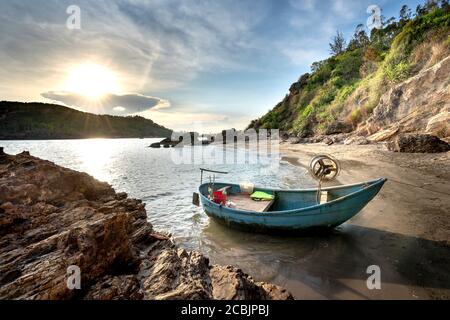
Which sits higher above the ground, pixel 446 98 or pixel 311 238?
pixel 446 98

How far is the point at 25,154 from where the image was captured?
7.69 meters

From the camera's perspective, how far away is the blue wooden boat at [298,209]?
7.45 m

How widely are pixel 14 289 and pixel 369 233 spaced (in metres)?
9.24

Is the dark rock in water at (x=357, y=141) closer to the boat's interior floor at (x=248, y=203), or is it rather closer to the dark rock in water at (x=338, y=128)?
the dark rock in water at (x=338, y=128)

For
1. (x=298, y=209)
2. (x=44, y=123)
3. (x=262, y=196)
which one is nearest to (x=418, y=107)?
(x=262, y=196)

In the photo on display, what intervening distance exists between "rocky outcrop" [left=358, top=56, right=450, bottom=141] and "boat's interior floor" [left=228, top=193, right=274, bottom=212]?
17.5 m

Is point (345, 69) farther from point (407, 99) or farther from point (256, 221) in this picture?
point (256, 221)

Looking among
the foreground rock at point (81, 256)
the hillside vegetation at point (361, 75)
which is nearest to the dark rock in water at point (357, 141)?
the hillside vegetation at point (361, 75)

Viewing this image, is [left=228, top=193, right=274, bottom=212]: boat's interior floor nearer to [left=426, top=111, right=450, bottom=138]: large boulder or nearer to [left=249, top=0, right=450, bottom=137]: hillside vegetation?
[left=426, top=111, right=450, bottom=138]: large boulder

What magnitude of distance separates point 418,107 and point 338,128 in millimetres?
13310

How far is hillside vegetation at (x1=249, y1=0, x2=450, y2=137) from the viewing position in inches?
1145

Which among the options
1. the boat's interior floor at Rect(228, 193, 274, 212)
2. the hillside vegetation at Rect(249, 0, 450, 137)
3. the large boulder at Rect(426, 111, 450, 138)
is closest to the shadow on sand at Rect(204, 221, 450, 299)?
the boat's interior floor at Rect(228, 193, 274, 212)

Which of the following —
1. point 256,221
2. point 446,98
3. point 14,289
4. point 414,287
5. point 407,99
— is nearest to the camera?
point 14,289
